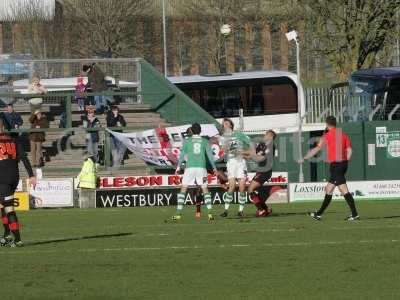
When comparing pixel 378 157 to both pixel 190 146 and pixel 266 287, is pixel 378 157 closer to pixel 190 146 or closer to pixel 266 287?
pixel 190 146

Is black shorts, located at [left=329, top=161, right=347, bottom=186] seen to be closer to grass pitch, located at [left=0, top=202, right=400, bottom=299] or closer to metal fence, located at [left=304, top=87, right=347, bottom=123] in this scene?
grass pitch, located at [left=0, top=202, right=400, bottom=299]

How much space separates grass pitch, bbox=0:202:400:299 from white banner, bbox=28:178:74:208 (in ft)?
27.5

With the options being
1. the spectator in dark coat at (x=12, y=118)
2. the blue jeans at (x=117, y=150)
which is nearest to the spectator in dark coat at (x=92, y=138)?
the blue jeans at (x=117, y=150)

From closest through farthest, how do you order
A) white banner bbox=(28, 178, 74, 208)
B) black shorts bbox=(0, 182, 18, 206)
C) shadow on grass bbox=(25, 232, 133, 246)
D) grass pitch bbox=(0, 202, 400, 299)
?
grass pitch bbox=(0, 202, 400, 299) < black shorts bbox=(0, 182, 18, 206) < shadow on grass bbox=(25, 232, 133, 246) < white banner bbox=(28, 178, 74, 208)

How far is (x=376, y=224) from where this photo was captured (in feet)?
67.2

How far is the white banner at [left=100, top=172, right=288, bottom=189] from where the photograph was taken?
31219 millimetres

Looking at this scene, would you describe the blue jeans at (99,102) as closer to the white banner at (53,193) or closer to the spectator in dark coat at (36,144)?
the spectator in dark coat at (36,144)

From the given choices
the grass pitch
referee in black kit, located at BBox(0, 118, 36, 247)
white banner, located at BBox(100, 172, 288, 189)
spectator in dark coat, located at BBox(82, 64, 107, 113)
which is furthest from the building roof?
referee in black kit, located at BBox(0, 118, 36, 247)

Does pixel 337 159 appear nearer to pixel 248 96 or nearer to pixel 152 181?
pixel 152 181

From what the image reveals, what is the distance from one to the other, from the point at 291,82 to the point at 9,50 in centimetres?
1922

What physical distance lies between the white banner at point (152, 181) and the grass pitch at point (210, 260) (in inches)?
329

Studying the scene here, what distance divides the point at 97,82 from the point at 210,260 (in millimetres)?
22667

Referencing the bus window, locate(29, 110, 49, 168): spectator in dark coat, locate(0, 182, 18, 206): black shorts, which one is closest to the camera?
locate(0, 182, 18, 206): black shorts

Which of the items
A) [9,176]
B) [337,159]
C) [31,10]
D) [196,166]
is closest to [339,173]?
[337,159]
